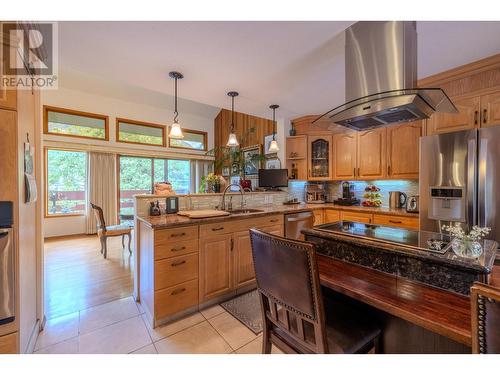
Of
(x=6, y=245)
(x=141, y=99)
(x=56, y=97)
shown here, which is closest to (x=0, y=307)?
(x=6, y=245)

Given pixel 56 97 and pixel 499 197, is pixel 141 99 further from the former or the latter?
pixel 499 197

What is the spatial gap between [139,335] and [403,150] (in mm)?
3780

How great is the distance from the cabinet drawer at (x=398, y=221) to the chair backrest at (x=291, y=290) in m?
2.48

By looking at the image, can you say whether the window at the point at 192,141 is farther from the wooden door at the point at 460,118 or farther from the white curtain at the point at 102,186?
the wooden door at the point at 460,118

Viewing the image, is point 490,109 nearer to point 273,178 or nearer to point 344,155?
point 344,155

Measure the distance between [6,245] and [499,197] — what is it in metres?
3.64

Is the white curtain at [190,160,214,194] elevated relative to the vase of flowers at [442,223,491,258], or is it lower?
elevated

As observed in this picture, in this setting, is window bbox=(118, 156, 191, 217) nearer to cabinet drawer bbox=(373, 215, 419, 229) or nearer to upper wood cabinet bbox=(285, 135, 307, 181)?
upper wood cabinet bbox=(285, 135, 307, 181)

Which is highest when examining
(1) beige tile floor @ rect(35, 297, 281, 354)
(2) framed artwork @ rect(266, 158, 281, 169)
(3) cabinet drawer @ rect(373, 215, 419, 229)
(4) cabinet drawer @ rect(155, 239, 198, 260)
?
(2) framed artwork @ rect(266, 158, 281, 169)

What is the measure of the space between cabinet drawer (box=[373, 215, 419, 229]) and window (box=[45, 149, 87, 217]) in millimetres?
6267

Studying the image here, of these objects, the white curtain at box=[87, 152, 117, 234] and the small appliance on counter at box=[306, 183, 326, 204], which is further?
the white curtain at box=[87, 152, 117, 234]

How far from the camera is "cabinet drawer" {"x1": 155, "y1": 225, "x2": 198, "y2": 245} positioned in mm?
1910

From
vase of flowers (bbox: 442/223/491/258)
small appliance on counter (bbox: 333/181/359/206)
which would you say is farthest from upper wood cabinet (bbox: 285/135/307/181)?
vase of flowers (bbox: 442/223/491/258)

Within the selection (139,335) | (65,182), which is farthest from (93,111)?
(139,335)
